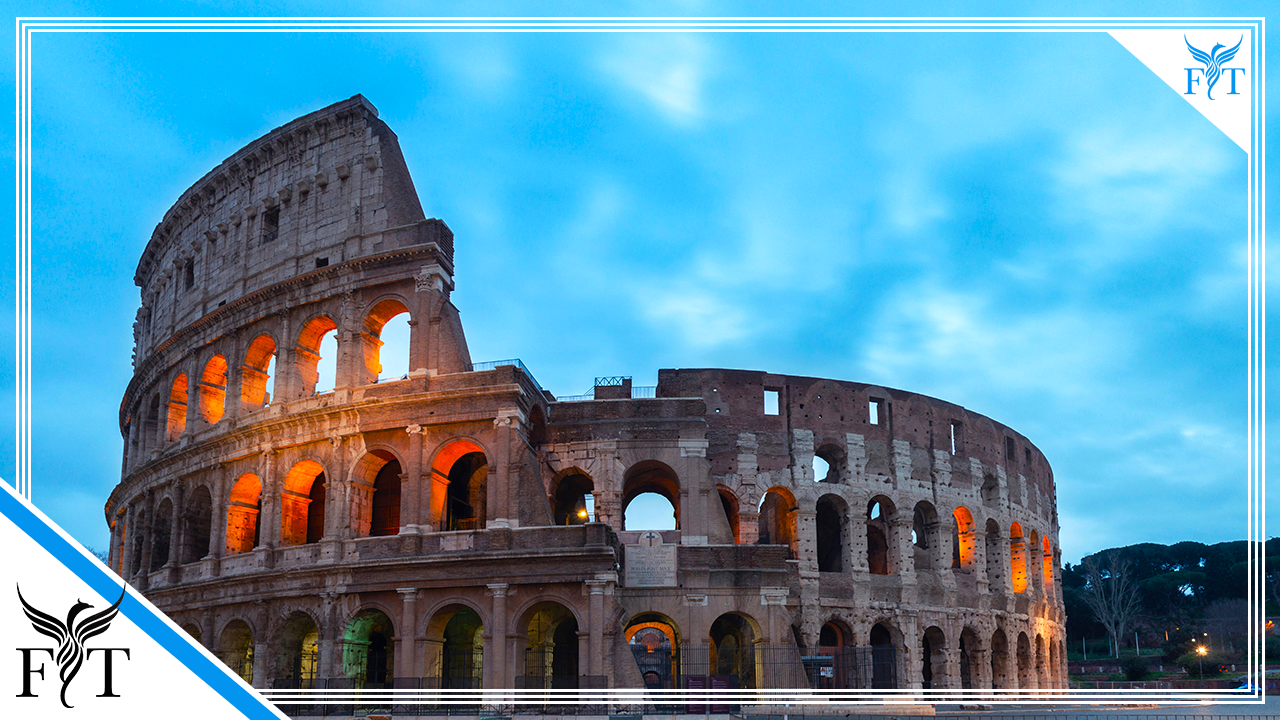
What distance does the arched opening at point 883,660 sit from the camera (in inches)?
1141

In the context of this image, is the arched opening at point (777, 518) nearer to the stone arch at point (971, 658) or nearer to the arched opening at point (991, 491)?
the stone arch at point (971, 658)

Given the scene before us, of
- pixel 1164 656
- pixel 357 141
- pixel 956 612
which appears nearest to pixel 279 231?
pixel 357 141

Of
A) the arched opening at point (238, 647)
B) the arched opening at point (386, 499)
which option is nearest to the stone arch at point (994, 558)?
the arched opening at point (386, 499)

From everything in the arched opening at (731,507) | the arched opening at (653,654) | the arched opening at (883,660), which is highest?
the arched opening at (731,507)

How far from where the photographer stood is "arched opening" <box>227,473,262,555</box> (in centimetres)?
2808

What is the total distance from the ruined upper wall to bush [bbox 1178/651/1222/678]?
133 ft

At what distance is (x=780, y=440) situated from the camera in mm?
31375

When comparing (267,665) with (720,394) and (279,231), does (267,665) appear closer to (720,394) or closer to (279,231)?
(279,231)

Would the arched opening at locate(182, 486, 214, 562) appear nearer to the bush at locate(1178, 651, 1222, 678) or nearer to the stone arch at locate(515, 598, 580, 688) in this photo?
the stone arch at locate(515, 598, 580, 688)

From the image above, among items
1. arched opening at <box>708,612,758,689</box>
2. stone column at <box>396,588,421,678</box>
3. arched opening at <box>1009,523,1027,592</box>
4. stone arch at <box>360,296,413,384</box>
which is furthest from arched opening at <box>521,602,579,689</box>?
arched opening at <box>1009,523,1027,592</box>

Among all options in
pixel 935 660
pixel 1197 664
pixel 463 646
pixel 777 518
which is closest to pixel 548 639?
pixel 463 646

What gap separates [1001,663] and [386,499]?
22.2 metres

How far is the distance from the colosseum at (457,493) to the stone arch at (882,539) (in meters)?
0.13

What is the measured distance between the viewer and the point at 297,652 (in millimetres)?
26250
